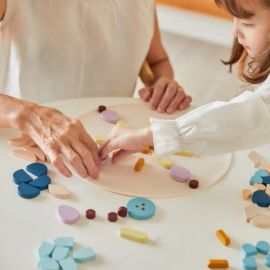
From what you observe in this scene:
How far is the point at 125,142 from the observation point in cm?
89

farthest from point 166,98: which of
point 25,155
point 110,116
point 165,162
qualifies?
point 25,155

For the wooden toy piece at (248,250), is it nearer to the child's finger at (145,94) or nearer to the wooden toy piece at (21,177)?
the wooden toy piece at (21,177)

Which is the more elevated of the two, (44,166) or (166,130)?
(166,130)

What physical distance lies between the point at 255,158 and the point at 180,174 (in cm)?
16

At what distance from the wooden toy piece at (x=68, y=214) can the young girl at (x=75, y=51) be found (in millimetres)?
→ 227

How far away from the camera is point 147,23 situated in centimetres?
125

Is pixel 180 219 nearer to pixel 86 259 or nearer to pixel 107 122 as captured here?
pixel 86 259

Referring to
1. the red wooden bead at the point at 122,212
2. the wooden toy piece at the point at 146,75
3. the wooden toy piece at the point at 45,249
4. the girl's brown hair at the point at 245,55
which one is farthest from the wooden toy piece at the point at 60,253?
the wooden toy piece at the point at 146,75

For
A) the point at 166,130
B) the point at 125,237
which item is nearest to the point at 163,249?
the point at 125,237

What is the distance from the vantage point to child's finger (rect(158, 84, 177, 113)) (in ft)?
A: 3.66

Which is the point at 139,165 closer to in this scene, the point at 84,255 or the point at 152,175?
the point at 152,175

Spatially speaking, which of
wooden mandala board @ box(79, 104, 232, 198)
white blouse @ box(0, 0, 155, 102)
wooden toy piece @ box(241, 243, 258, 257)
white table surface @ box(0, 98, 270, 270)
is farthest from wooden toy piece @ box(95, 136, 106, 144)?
wooden toy piece @ box(241, 243, 258, 257)

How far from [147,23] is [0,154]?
0.51 meters

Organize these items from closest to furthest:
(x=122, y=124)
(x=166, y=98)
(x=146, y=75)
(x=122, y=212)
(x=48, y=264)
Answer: (x=48, y=264), (x=122, y=212), (x=122, y=124), (x=166, y=98), (x=146, y=75)
